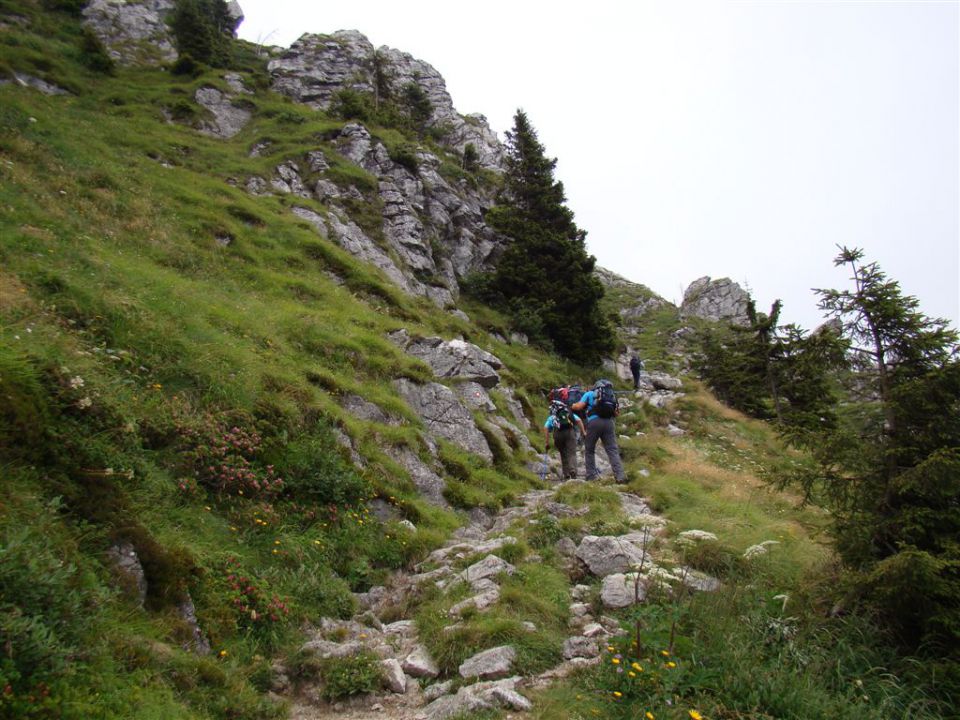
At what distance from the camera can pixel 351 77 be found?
5762 centimetres

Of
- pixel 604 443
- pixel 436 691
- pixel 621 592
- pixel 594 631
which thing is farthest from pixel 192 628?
pixel 604 443

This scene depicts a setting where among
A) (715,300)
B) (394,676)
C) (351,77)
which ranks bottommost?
(394,676)

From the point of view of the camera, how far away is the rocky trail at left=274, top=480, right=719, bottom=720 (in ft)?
17.8

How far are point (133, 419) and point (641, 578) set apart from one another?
24.8 ft

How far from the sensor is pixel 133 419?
757cm

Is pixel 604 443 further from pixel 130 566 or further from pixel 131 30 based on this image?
pixel 131 30

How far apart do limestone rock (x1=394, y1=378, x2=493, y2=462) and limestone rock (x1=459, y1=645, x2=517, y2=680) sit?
31.1 feet

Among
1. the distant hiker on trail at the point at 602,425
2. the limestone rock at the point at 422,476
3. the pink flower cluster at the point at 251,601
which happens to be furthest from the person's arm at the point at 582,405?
the pink flower cluster at the point at 251,601

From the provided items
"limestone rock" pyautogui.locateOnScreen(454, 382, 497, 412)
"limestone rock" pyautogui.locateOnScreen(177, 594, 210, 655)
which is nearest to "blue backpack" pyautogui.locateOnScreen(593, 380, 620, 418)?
"limestone rock" pyautogui.locateOnScreen(454, 382, 497, 412)

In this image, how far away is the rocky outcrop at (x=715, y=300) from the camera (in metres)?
85.5

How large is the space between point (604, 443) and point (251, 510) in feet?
31.3

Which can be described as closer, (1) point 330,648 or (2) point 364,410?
(1) point 330,648

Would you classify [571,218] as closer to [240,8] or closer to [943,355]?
[943,355]

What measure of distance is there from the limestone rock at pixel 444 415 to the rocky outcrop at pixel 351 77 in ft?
140
